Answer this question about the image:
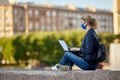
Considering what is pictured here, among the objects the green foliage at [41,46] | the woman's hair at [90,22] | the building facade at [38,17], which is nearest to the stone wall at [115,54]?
the woman's hair at [90,22]

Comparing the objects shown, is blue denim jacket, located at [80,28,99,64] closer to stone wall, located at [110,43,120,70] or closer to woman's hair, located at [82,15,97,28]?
woman's hair, located at [82,15,97,28]

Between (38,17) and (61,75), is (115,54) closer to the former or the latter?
(61,75)

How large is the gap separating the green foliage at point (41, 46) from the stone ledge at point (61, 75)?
168 ft

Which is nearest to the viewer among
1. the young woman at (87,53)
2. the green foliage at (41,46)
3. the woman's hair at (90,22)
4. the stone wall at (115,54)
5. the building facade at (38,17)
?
the young woman at (87,53)

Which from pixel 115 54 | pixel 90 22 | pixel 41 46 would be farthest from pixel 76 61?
pixel 41 46

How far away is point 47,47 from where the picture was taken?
5991 centimetres

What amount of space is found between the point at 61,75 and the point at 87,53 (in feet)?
2.59

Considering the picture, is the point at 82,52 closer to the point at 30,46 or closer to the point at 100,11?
the point at 30,46

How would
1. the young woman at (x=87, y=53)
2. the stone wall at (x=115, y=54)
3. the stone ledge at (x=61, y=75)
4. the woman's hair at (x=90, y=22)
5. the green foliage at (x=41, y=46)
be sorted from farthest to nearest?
the green foliage at (x=41, y=46)
the stone wall at (x=115, y=54)
the woman's hair at (x=90, y=22)
the young woman at (x=87, y=53)
the stone ledge at (x=61, y=75)

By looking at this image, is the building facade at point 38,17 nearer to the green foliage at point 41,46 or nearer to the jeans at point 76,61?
the green foliage at point 41,46

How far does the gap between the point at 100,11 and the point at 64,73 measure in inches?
5998

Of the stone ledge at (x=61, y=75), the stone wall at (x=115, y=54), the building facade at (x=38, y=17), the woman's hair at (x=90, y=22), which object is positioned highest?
the woman's hair at (x=90, y=22)

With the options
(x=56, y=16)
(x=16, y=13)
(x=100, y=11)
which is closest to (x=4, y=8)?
(x=16, y=13)

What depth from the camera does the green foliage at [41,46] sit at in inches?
2350
